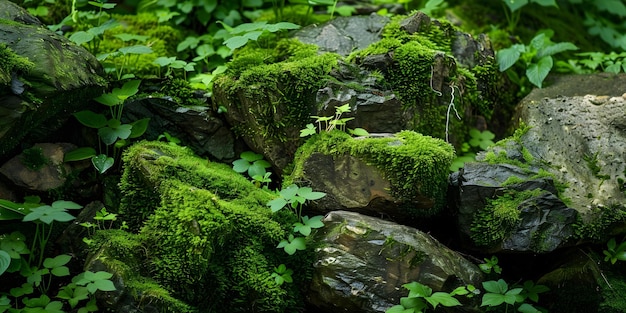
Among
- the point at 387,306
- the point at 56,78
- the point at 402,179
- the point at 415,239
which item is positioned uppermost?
the point at 56,78

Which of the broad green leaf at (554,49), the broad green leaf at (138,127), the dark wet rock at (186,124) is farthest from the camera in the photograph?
the broad green leaf at (554,49)

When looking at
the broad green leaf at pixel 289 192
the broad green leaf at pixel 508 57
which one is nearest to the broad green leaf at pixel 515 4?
the broad green leaf at pixel 508 57

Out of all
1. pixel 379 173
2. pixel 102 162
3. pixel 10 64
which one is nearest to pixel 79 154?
pixel 102 162

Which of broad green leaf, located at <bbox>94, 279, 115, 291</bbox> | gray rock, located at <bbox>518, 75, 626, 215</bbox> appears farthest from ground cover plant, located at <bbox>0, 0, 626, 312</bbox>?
gray rock, located at <bbox>518, 75, 626, 215</bbox>

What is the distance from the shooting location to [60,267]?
3.09m

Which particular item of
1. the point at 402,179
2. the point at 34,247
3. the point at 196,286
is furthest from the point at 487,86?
the point at 34,247

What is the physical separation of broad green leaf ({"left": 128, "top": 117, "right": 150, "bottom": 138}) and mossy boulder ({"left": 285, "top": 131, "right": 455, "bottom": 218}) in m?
0.97

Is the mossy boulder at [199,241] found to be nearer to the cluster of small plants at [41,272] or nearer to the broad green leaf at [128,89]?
the cluster of small plants at [41,272]

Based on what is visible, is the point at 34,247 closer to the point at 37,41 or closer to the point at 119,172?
the point at 119,172

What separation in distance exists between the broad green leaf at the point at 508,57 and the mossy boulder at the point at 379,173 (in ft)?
3.81

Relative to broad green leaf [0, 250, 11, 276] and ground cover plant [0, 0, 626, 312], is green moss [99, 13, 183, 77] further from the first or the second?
broad green leaf [0, 250, 11, 276]

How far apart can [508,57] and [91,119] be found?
9.30 feet

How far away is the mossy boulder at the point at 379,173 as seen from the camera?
330 centimetres

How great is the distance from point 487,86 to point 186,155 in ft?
7.11
